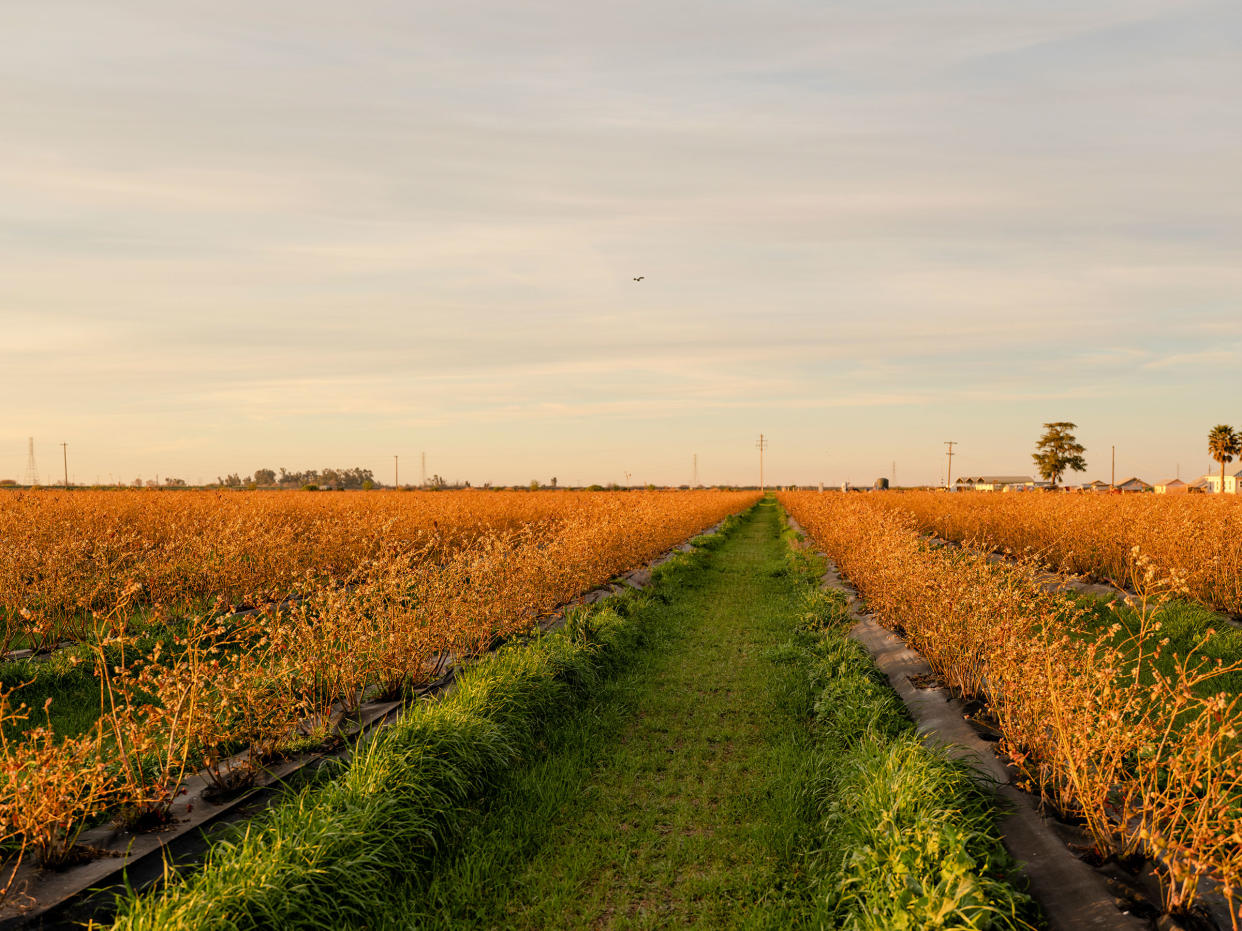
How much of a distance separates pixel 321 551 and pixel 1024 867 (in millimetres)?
13674

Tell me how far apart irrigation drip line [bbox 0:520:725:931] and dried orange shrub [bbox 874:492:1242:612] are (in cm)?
828

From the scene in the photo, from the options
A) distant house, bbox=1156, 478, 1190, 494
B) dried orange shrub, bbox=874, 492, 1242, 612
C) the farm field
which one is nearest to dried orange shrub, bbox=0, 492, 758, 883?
the farm field

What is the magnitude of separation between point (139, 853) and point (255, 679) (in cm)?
150

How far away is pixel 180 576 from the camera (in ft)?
37.9

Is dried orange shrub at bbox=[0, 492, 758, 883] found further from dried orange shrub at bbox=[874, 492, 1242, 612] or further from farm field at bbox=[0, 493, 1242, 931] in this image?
dried orange shrub at bbox=[874, 492, 1242, 612]

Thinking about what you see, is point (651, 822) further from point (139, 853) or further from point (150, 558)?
point (150, 558)

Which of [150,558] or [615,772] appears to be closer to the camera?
[615,772]

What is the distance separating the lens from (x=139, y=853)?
449cm

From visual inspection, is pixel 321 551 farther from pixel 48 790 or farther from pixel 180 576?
pixel 48 790

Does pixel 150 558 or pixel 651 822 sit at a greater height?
pixel 150 558

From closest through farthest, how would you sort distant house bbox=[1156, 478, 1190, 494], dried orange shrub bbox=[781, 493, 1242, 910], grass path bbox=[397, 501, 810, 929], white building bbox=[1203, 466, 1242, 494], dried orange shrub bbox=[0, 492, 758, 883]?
dried orange shrub bbox=[781, 493, 1242, 910] → dried orange shrub bbox=[0, 492, 758, 883] → grass path bbox=[397, 501, 810, 929] → distant house bbox=[1156, 478, 1190, 494] → white building bbox=[1203, 466, 1242, 494]

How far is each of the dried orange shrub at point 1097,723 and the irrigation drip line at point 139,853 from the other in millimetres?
5311

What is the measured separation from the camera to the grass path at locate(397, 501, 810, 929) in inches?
191

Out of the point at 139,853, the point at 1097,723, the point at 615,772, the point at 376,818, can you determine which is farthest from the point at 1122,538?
the point at 139,853
